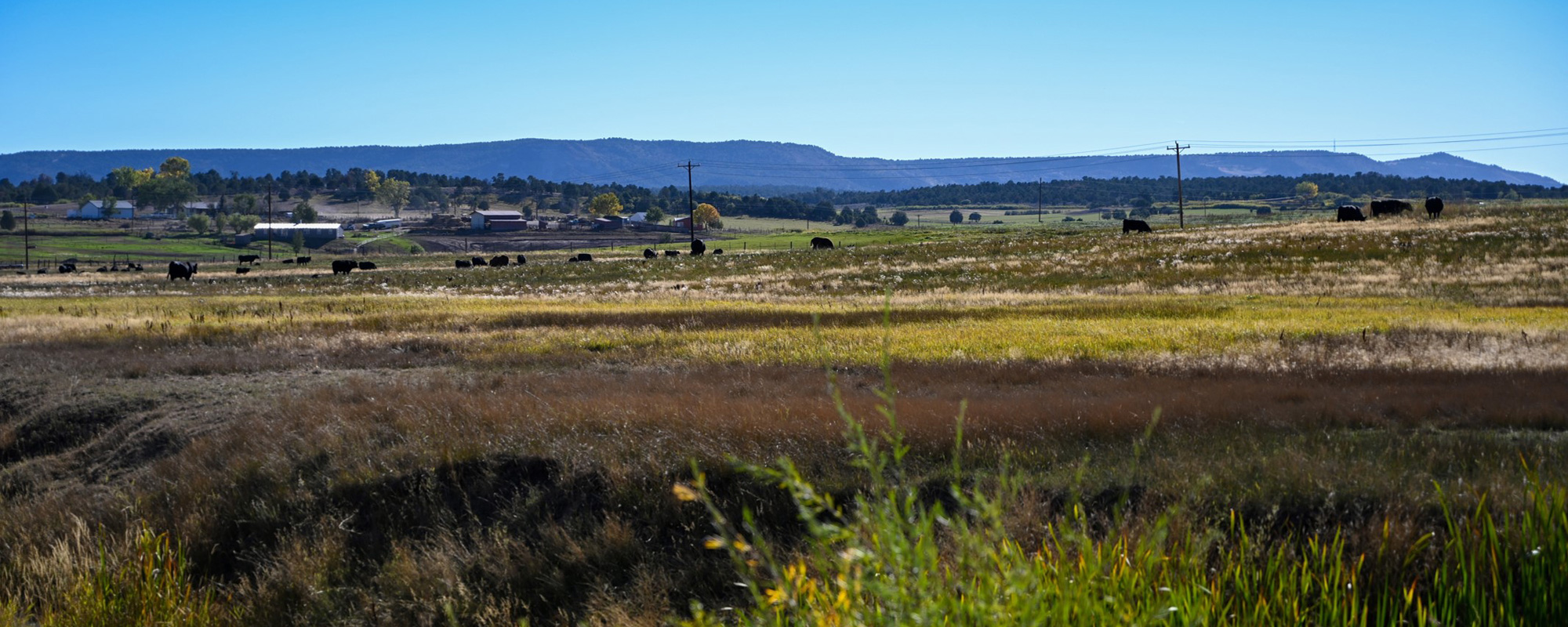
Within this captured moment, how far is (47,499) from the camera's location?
45.1 feet

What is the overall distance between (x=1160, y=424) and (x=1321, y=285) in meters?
34.0

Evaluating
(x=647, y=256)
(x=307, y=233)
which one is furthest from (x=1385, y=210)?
(x=307, y=233)

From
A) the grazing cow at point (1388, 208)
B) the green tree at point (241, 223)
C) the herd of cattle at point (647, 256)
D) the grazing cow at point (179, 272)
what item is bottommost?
the grazing cow at point (179, 272)

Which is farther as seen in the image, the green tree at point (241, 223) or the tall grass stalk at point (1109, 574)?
the green tree at point (241, 223)

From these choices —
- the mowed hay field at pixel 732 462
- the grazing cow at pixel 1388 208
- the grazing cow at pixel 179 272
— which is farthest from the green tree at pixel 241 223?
the mowed hay field at pixel 732 462

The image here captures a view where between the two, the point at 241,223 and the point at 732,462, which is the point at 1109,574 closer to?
the point at 732,462

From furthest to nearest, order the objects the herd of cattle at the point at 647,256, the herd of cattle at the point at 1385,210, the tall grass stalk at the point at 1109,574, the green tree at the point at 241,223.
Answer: the green tree at the point at 241,223, the herd of cattle at the point at 647,256, the herd of cattle at the point at 1385,210, the tall grass stalk at the point at 1109,574

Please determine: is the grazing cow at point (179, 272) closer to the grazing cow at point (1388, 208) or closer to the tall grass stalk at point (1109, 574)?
the tall grass stalk at point (1109, 574)

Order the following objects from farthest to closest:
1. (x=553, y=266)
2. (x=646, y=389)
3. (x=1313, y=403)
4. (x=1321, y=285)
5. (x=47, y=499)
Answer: (x=553, y=266), (x=1321, y=285), (x=646, y=389), (x=47, y=499), (x=1313, y=403)

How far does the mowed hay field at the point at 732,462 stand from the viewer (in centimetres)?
739

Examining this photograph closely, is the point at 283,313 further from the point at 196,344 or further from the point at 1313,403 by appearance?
the point at 1313,403

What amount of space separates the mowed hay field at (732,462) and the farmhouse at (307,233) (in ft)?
510

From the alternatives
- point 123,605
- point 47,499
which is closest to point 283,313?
point 47,499

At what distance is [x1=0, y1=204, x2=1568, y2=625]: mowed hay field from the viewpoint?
7.39m
